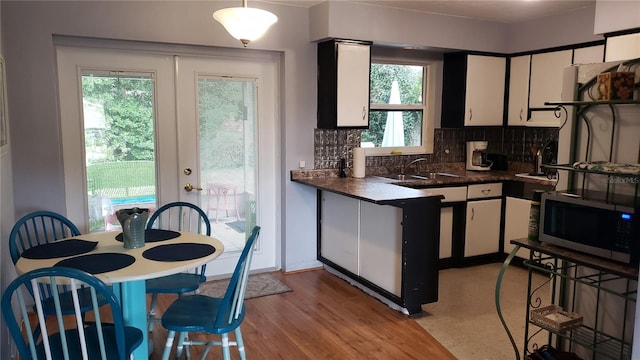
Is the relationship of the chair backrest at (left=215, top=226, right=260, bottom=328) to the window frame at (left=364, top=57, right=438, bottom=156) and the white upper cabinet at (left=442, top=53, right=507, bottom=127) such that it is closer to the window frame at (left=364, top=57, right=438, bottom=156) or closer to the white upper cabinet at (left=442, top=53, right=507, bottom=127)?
the window frame at (left=364, top=57, right=438, bottom=156)

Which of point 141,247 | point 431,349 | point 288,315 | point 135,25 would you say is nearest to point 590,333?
point 431,349

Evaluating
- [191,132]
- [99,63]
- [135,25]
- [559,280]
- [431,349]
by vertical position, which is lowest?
[431,349]

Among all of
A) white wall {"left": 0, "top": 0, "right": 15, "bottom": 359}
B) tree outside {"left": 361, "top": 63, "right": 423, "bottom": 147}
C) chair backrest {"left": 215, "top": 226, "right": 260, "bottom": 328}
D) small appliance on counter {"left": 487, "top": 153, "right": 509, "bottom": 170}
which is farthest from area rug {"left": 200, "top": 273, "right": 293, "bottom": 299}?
small appliance on counter {"left": 487, "top": 153, "right": 509, "bottom": 170}

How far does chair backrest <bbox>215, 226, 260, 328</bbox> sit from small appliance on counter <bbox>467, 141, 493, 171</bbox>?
134 inches

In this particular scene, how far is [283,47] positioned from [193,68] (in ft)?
2.61

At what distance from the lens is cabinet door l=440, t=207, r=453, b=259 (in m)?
4.43

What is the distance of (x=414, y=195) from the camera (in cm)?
340

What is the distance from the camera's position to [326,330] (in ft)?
10.7

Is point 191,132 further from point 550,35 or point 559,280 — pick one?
point 550,35

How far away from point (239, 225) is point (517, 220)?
2581 mm

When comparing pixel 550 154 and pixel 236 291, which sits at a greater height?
pixel 550 154

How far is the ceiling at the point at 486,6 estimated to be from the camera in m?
4.09

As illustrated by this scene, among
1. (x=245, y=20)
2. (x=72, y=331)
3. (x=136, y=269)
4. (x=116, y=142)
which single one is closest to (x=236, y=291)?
(x=136, y=269)

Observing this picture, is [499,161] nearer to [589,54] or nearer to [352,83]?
[589,54]
